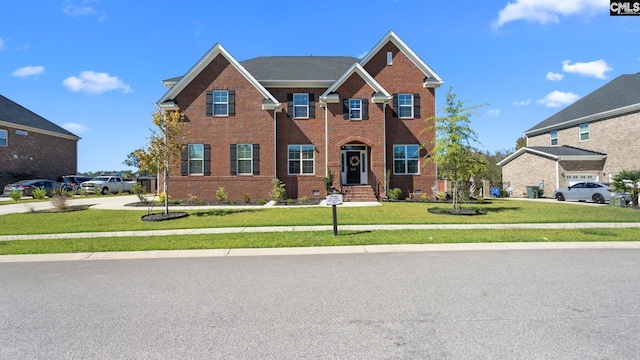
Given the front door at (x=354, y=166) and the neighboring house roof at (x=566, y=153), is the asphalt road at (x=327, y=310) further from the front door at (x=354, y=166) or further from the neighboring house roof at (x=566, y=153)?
the neighboring house roof at (x=566, y=153)

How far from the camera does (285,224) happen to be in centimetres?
1230

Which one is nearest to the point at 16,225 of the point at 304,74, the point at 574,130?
the point at 304,74

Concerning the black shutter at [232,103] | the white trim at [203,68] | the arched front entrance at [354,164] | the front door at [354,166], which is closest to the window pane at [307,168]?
the arched front entrance at [354,164]

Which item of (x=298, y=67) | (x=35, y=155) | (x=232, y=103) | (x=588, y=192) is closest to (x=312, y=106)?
(x=298, y=67)

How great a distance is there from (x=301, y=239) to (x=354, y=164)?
13515 mm

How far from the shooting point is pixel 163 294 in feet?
17.1

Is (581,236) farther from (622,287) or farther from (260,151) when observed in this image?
(260,151)

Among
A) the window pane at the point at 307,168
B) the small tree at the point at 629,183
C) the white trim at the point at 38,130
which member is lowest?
the small tree at the point at 629,183

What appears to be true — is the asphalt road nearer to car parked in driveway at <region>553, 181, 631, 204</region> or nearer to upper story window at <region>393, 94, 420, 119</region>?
upper story window at <region>393, 94, 420, 119</region>

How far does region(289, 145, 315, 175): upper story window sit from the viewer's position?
22.5 metres

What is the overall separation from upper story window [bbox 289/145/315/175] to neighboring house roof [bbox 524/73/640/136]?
2360 cm

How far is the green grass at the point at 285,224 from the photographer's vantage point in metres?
9.25

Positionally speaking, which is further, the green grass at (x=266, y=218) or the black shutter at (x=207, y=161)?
the black shutter at (x=207, y=161)

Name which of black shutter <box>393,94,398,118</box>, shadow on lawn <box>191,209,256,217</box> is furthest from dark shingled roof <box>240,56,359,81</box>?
shadow on lawn <box>191,209,256,217</box>
